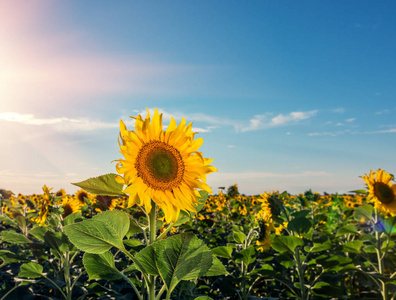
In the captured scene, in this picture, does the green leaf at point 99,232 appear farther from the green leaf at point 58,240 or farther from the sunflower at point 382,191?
the sunflower at point 382,191

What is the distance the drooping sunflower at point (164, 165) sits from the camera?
5.10ft

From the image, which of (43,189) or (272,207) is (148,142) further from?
(43,189)

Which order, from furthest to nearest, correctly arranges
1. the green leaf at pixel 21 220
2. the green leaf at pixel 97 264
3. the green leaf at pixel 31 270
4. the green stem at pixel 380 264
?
the green leaf at pixel 21 220
the green stem at pixel 380 264
the green leaf at pixel 31 270
the green leaf at pixel 97 264

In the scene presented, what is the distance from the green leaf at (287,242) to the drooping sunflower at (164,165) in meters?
1.84

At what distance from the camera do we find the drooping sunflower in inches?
61.2

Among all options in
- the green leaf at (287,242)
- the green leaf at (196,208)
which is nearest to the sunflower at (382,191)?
the green leaf at (287,242)

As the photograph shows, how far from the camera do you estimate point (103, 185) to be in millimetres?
1491

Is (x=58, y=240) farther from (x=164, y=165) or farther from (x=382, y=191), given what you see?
(x=382, y=191)

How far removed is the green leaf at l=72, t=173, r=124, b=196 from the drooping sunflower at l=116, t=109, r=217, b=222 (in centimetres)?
6

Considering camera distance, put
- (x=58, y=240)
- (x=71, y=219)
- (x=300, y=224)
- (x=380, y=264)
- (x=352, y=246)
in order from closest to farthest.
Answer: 1. (x=58, y=240)
2. (x=71, y=219)
3. (x=300, y=224)
4. (x=352, y=246)
5. (x=380, y=264)

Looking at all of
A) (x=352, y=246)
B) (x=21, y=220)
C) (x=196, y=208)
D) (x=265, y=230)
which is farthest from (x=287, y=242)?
(x=21, y=220)

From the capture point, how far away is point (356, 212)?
4.44 m

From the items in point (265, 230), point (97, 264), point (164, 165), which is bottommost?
point (265, 230)

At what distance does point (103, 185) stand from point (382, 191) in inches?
172
